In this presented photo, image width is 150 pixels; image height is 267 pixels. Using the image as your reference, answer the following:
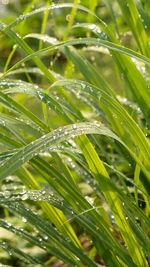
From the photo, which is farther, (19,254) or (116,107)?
(19,254)

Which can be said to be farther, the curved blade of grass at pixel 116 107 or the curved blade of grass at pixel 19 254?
the curved blade of grass at pixel 19 254

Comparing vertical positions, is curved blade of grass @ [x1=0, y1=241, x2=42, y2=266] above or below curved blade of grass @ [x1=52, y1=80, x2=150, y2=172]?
below

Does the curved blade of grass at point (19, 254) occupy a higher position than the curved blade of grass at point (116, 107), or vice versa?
the curved blade of grass at point (116, 107)

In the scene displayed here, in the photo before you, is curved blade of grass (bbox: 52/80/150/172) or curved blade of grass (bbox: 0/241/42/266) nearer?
curved blade of grass (bbox: 52/80/150/172)

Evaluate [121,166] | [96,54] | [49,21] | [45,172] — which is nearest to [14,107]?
[45,172]

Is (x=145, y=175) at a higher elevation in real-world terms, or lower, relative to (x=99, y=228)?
higher

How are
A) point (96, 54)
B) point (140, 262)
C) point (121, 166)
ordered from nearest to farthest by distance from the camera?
point (140, 262) → point (121, 166) → point (96, 54)

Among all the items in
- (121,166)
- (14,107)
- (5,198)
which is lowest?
(5,198)

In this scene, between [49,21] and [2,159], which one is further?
[49,21]

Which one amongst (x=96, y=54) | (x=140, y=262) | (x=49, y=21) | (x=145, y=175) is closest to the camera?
(x=140, y=262)

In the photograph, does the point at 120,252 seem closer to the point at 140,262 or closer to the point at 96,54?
the point at 140,262
